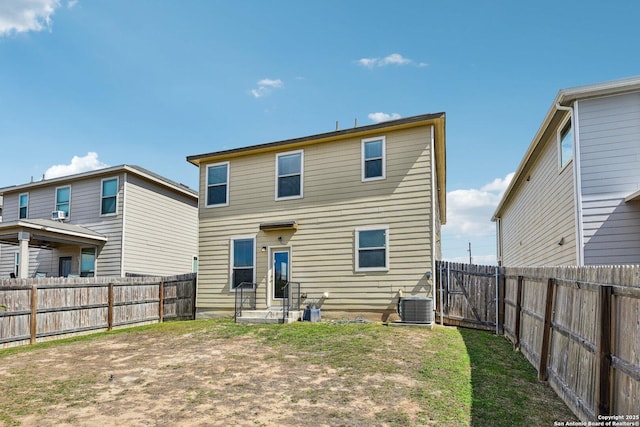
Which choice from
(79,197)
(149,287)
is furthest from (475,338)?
(79,197)

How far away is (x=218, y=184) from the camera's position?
13.9m

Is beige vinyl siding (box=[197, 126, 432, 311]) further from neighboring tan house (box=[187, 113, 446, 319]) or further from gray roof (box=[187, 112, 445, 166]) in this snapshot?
gray roof (box=[187, 112, 445, 166])

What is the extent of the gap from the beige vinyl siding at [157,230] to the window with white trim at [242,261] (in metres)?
5.76

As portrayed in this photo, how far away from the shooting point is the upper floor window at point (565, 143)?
9.39 m

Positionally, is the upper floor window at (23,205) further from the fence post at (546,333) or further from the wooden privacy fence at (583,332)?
the fence post at (546,333)

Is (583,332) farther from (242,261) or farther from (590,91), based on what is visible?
(242,261)

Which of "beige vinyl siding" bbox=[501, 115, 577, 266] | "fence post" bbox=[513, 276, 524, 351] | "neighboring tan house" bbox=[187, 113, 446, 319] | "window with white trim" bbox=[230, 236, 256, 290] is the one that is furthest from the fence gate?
"window with white trim" bbox=[230, 236, 256, 290]

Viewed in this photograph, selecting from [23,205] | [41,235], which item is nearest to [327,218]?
[41,235]

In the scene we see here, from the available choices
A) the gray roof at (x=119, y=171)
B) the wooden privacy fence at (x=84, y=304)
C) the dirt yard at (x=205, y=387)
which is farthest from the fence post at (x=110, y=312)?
A: the gray roof at (x=119, y=171)

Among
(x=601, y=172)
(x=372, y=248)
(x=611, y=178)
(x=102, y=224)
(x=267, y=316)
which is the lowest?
(x=267, y=316)

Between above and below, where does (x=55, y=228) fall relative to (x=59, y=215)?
below

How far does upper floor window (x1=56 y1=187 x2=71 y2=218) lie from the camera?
1761 cm

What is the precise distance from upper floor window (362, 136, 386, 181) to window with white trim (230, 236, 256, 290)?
424 cm

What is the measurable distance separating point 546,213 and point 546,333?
717 cm
